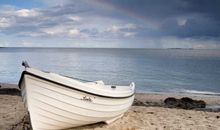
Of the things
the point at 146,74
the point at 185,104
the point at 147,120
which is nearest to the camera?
the point at 147,120

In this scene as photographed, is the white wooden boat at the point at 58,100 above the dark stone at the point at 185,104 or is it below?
above

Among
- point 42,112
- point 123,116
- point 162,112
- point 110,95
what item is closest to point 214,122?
point 162,112

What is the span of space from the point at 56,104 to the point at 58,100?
13 cm

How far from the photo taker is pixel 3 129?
9672 mm

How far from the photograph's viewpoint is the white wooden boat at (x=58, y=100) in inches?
307

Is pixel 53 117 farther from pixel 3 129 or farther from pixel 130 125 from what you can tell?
pixel 130 125

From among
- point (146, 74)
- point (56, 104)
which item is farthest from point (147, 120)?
point (146, 74)

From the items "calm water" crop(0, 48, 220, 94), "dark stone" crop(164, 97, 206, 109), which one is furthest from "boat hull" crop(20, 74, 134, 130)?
"calm water" crop(0, 48, 220, 94)

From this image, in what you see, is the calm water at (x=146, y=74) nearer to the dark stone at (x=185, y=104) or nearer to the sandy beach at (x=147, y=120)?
the dark stone at (x=185, y=104)

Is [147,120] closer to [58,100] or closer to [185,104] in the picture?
[58,100]

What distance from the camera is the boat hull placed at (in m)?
7.86

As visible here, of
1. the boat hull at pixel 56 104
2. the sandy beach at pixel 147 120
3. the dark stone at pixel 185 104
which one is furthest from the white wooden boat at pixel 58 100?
the dark stone at pixel 185 104

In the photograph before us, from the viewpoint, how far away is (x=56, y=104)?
8.07 metres

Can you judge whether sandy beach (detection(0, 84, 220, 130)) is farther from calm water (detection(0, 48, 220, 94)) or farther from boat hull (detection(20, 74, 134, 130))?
calm water (detection(0, 48, 220, 94))
